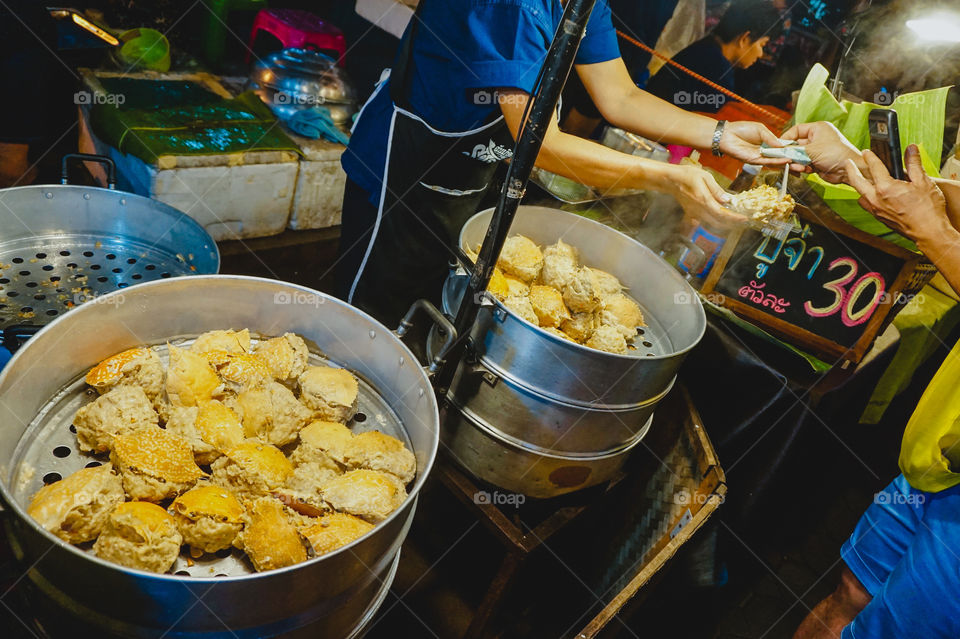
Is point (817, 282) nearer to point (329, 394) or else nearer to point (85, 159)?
point (329, 394)

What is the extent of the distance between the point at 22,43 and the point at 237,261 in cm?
166

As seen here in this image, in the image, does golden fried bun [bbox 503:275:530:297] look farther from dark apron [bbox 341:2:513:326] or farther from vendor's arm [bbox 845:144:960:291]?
vendor's arm [bbox 845:144:960:291]

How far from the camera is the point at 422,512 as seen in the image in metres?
3.12

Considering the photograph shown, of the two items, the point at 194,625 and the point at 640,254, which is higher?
the point at 640,254

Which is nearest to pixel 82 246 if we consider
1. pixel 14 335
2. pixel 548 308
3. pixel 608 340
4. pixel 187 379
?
pixel 14 335

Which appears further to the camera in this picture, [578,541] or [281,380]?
[578,541]

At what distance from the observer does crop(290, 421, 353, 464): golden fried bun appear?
Result: 4.83 ft

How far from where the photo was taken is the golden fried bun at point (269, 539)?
3.94 feet

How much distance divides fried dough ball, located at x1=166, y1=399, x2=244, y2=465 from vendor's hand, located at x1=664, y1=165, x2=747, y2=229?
1880 millimetres

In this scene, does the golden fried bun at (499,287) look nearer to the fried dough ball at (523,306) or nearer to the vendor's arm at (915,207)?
the fried dough ball at (523,306)

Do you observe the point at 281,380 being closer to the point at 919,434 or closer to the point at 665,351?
the point at 665,351

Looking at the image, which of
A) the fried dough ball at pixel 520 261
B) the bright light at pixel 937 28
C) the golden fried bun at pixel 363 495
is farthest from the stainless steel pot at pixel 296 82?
the bright light at pixel 937 28

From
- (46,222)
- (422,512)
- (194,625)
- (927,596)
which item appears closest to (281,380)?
(194,625)

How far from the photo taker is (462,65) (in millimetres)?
2100
